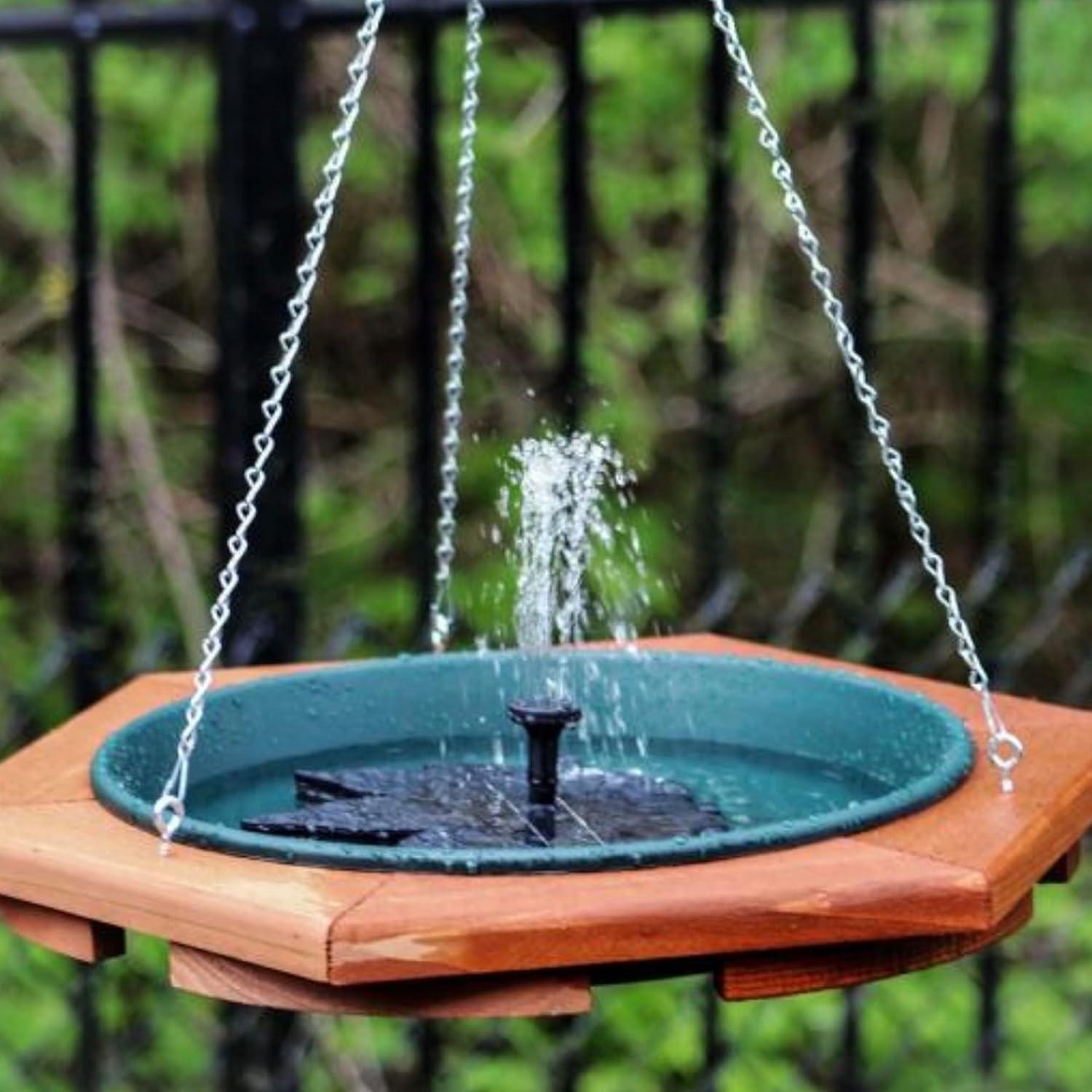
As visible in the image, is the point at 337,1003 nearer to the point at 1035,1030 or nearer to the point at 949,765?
the point at 949,765

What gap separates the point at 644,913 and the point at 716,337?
1833 mm

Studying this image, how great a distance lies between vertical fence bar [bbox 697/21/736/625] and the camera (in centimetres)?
340

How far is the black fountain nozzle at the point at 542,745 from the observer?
198 cm

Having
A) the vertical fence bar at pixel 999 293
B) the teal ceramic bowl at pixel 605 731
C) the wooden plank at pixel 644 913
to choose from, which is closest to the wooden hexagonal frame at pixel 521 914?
the wooden plank at pixel 644 913

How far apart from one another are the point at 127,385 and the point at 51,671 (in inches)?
76.3

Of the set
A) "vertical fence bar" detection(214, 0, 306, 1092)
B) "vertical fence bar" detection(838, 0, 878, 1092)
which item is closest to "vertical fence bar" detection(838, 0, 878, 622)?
"vertical fence bar" detection(838, 0, 878, 1092)

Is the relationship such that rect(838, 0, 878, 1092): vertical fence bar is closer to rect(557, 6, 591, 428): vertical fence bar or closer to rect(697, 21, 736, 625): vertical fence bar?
rect(697, 21, 736, 625): vertical fence bar

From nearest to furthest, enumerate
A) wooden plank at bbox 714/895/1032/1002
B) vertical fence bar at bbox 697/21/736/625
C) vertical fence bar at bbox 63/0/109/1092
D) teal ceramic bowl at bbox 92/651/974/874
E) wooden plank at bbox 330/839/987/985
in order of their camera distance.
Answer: wooden plank at bbox 330/839/987/985, wooden plank at bbox 714/895/1032/1002, teal ceramic bowl at bbox 92/651/974/874, vertical fence bar at bbox 63/0/109/1092, vertical fence bar at bbox 697/21/736/625

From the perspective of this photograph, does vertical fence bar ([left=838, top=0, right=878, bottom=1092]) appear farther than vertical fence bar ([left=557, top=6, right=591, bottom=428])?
Yes

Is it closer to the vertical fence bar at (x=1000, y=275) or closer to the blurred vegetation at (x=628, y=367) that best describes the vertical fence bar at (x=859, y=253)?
the vertical fence bar at (x=1000, y=275)

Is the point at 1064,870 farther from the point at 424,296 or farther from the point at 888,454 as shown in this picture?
the point at 424,296

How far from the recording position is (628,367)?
5652mm

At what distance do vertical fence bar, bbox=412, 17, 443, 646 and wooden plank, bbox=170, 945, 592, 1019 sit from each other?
1.61 metres

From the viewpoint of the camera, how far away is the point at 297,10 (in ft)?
10.9
